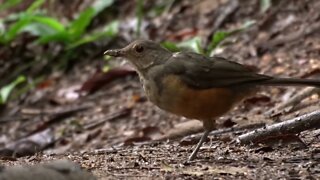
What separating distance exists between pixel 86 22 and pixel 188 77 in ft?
18.5

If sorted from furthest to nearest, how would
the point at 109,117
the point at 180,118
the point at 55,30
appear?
the point at 55,30, the point at 109,117, the point at 180,118

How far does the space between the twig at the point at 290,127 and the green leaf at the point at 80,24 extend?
550 centimetres

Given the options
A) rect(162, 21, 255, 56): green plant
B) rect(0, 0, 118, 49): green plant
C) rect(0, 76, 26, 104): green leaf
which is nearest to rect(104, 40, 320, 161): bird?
rect(162, 21, 255, 56): green plant

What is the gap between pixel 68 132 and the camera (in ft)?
25.0

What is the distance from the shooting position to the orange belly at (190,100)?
13.3 ft

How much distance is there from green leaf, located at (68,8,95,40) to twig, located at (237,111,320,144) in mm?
5497

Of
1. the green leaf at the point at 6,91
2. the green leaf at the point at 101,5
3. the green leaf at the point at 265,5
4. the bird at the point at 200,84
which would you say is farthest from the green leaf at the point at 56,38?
the bird at the point at 200,84

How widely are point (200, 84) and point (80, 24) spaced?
5660mm

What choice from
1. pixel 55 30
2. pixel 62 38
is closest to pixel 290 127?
pixel 62 38

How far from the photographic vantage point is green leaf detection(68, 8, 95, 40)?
950 cm

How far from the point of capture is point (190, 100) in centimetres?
407

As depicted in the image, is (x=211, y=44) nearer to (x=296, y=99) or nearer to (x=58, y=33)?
(x=296, y=99)

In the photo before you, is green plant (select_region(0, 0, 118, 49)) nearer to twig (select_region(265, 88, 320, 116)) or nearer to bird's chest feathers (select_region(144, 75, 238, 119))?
twig (select_region(265, 88, 320, 116))

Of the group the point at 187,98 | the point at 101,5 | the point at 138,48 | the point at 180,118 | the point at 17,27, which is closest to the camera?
the point at 187,98
